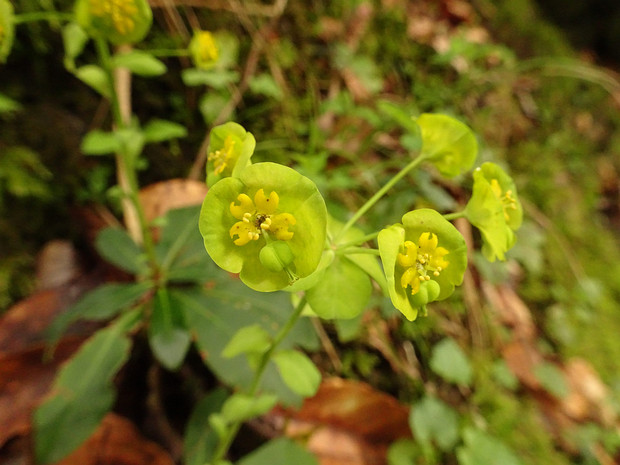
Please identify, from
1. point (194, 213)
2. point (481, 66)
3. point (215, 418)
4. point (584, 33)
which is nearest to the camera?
point (215, 418)

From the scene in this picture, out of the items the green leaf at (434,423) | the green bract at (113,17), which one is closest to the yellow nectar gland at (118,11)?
the green bract at (113,17)

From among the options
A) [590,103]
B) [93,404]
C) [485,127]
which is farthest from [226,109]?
[590,103]

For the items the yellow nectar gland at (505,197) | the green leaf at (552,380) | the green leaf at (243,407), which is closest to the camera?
the yellow nectar gland at (505,197)

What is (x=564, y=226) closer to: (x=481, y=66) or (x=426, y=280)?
(x=481, y=66)

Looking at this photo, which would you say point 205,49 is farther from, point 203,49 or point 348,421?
point 348,421

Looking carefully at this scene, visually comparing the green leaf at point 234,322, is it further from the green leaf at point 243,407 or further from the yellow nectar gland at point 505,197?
the yellow nectar gland at point 505,197

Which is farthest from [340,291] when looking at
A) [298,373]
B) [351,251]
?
[298,373]
